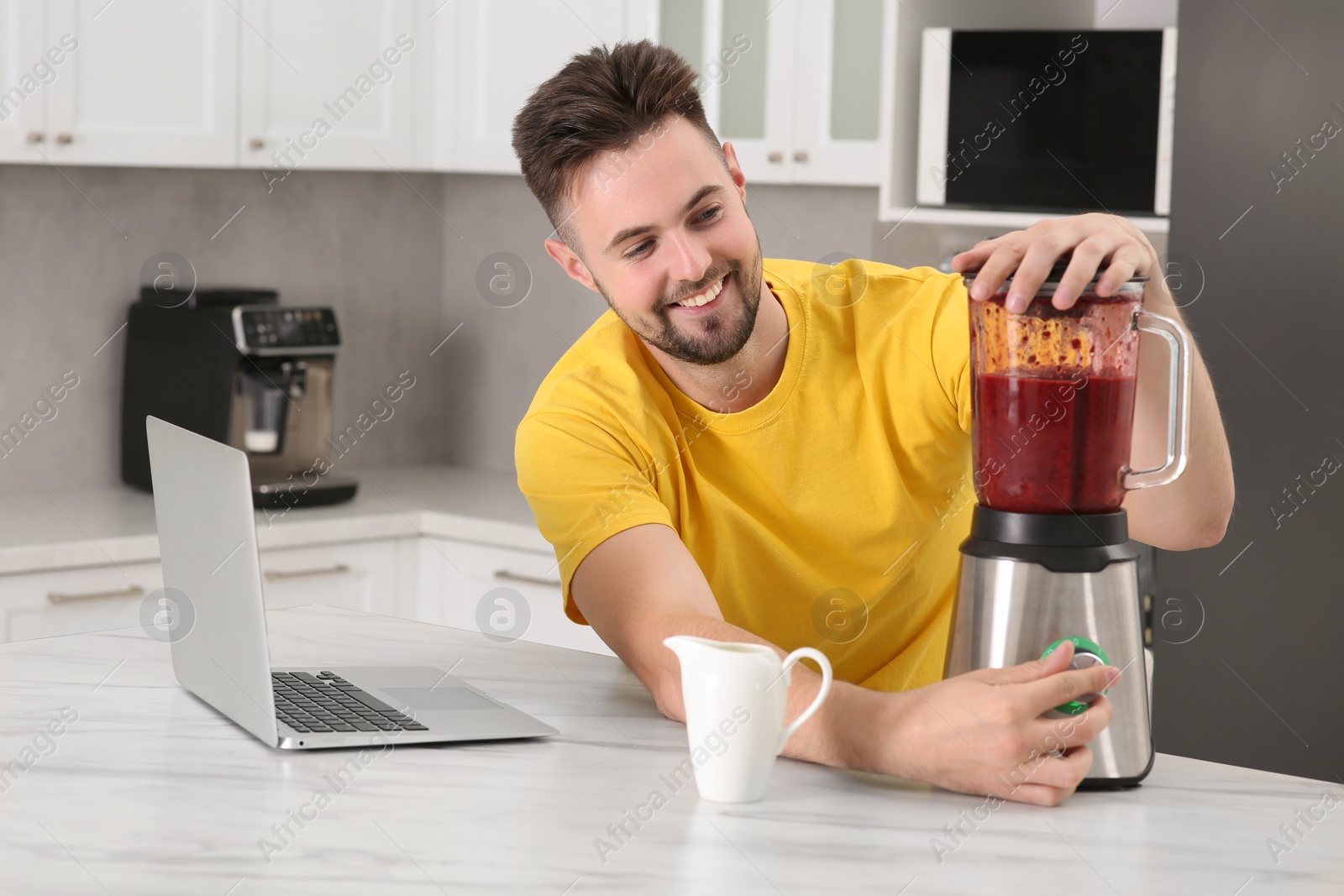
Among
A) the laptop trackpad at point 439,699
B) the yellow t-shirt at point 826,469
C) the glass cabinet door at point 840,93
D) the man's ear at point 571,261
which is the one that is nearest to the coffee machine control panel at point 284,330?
the glass cabinet door at point 840,93

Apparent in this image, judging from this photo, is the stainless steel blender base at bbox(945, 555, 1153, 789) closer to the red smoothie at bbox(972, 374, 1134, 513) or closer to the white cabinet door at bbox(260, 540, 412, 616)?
the red smoothie at bbox(972, 374, 1134, 513)

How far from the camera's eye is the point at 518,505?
3.14 m

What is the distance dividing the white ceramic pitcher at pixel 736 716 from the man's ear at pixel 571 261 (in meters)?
0.63

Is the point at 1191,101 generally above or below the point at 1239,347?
above

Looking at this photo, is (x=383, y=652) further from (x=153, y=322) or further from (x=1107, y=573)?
(x=153, y=322)

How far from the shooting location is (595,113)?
55.4 inches

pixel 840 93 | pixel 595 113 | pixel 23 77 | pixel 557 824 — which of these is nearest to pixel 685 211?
pixel 595 113

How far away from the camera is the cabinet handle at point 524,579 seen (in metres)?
2.85

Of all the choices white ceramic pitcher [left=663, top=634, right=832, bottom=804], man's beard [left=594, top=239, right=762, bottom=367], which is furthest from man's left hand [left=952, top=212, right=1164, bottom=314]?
man's beard [left=594, top=239, right=762, bottom=367]

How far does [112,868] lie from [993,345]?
70 cm

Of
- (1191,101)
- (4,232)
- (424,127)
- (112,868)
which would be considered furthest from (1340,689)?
(4,232)

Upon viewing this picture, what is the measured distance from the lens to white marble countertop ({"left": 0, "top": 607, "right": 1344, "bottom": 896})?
2.76 ft

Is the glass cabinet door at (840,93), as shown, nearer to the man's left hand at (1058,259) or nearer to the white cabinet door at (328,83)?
the white cabinet door at (328,83)

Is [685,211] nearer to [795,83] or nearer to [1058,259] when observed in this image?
[1058,259]
